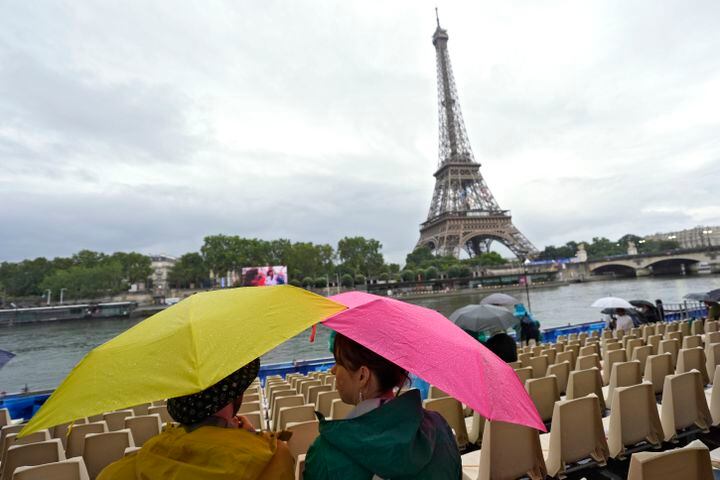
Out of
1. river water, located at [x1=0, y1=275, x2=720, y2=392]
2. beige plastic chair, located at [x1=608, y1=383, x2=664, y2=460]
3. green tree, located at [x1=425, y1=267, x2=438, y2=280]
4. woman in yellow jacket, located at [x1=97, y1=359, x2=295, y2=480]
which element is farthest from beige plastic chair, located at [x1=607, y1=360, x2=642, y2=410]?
green tree, located at [x1=425, y1=267, x2=438, y2=280]

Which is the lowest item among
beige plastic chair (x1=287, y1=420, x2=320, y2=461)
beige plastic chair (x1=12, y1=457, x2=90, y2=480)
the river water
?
the river water

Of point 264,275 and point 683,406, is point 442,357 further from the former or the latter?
point 264,275

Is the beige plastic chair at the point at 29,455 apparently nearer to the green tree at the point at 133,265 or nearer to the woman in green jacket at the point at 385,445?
the woman in green jacket at the point at 385,445

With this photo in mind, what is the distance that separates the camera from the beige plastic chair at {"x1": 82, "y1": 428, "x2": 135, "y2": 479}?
307cm

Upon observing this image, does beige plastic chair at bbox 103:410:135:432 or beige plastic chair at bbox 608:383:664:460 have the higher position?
beige plastic chair at bbox 608:383:664:460

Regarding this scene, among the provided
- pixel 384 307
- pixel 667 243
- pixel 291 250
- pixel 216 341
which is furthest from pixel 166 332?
pixel 667 243

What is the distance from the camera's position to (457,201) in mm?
63750

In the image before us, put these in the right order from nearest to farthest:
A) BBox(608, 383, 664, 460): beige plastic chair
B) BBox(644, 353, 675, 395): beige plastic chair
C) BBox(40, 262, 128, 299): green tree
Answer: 1. BBox(608, 383, 664, 460): beige plastic chair
2. BBox(644, 353, 675, 395): beige plastic chair
3. BBox(40, 262, 128, 299): green tree

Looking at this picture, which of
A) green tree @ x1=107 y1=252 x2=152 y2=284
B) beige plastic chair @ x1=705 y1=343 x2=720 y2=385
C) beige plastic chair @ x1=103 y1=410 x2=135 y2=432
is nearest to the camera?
beige plastic chair @ x1=103 y1=410 x2=135 y2=432

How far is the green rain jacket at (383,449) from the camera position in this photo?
1053mm

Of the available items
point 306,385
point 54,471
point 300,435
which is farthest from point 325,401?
point 54,471

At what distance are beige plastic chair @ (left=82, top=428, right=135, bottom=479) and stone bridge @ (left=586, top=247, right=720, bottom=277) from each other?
75.5 metres

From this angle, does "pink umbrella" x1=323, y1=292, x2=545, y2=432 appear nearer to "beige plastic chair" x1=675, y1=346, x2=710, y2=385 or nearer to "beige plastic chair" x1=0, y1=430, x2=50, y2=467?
"beige plastic chair" x1=0, y1=430, x2=50, y2=467

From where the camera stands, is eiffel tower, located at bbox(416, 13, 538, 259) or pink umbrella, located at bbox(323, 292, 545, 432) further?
eiffel tower, located at bbox(416, 13, 538, 259)
